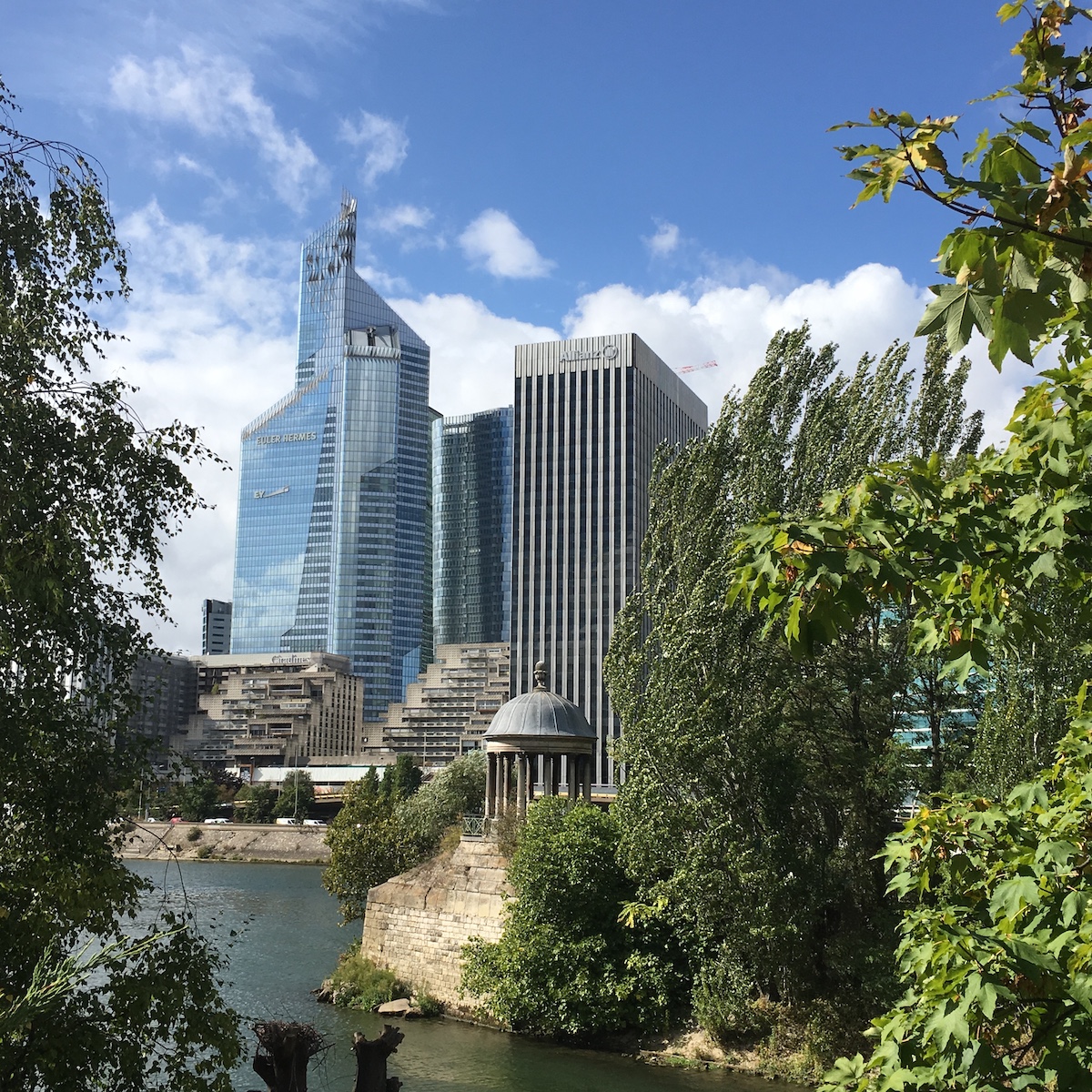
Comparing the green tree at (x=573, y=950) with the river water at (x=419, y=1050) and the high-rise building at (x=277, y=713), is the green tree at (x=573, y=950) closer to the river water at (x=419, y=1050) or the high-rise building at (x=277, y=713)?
the river water at (x=419, y=1050)

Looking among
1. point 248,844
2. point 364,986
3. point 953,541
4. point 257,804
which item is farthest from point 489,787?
point 257,804

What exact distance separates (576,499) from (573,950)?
295 ft

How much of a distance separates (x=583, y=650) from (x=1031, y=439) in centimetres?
10718

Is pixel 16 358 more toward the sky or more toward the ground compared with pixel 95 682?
more toward the sky

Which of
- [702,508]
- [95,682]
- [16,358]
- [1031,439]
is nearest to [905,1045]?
[1031,439]

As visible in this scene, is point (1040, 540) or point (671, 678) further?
point (671, 678)

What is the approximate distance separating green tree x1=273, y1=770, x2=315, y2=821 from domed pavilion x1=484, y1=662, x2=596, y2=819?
79.3 m

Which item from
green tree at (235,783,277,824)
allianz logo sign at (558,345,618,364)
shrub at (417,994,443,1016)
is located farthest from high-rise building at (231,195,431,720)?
shrub at (417,994,443,1016)

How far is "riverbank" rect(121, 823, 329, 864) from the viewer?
91.3 meters

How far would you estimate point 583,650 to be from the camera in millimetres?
111750

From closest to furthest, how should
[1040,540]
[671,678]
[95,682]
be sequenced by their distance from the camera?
[1040,540] → [95,682] → [671,678]

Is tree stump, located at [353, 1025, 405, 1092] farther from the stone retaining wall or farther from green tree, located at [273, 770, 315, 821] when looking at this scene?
green tree, located at [273, 770, 315, 821]

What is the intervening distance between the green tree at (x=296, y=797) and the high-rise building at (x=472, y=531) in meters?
54.3

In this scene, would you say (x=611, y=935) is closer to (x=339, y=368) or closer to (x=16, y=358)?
(x=16, y=358)
